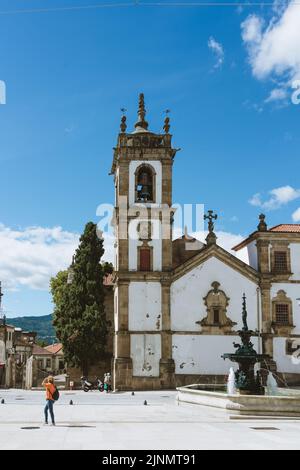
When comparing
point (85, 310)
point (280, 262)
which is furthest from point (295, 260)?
point (85, 310)

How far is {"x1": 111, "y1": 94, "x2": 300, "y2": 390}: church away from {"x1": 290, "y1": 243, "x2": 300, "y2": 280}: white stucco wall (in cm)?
7

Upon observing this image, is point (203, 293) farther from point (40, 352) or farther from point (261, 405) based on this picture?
point (40, 352)

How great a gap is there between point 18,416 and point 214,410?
21.0ft

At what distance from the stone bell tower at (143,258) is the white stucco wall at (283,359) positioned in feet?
24.4

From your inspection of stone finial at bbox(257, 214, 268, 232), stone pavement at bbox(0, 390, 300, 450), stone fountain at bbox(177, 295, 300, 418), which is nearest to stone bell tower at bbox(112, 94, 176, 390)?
stone finial at bbox(257, 214, 268, 232)

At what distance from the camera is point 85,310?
4188 centimetres

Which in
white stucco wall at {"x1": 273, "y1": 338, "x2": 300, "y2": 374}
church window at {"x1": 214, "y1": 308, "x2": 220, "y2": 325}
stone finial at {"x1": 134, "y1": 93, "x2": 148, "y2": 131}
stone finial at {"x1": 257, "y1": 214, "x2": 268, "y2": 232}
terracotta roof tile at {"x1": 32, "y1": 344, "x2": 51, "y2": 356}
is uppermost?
stone finial at {"x1": 134, "y1": 93, "x2": 148, "y2": 131}

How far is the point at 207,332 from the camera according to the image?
39.9 metres

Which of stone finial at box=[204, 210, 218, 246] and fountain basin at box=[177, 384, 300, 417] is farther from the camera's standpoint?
stone finial at box=[204, 210, 218, 246]

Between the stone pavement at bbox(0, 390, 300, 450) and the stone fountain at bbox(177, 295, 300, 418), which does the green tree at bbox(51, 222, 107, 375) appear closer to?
the stone fountain at bbox(177, 295, 300, 418)

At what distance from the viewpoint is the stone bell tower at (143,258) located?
127ft

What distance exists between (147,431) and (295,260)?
29.6m

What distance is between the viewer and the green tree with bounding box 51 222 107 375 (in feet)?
135
